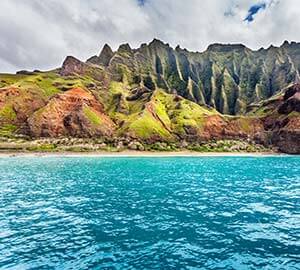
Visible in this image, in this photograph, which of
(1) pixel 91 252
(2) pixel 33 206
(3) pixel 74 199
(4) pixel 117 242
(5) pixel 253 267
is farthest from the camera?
(3) pixel 74 199

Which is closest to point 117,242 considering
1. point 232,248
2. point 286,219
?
point 232,248

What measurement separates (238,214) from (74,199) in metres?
27.2

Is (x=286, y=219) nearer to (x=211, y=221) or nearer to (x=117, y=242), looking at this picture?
(x=211, y=221)

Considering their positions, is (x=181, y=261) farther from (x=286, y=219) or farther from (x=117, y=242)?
Result: (x=286, y=219)

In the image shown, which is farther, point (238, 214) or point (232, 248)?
point (238, 214)

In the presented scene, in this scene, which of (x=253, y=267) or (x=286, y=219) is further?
(x=286, y=219)

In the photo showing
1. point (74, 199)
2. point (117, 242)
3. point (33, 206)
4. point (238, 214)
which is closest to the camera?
point (117, 242)

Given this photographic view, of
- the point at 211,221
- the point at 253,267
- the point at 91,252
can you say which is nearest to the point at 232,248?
the point at 253,267

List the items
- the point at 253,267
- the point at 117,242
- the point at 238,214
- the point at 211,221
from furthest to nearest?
the point at 238,214 < the point at 211,221 < the point at 117,242 < the point at 253,267

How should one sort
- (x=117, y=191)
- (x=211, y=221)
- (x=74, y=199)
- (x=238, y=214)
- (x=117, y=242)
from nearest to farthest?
(x=117, y=242), (x=211, y=221), (x=238, y=214), (x=74, y=199), (x=117, y=191)

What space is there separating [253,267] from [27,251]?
758 inches

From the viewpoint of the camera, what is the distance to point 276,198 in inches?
2069

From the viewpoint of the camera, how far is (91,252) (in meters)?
26.6

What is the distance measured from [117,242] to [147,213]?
1203cm
